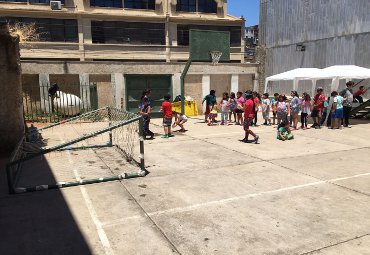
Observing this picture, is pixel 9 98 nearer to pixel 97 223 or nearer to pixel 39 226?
pixel 39 226

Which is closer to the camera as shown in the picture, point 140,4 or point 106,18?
point 106,18

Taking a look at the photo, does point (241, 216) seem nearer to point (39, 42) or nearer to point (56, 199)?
point (56, 199)

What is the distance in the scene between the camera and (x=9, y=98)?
9.00m

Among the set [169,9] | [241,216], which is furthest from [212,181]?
[169,9]

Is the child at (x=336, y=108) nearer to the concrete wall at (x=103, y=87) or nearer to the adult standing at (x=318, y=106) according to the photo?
the adult standing at (x=318, y=106)

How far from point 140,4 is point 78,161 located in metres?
31.4

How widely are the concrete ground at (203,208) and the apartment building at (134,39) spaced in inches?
455

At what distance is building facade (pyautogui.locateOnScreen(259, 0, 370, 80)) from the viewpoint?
61.7ft

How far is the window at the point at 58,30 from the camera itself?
3219 cm

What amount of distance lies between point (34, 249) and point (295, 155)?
6.77 meters

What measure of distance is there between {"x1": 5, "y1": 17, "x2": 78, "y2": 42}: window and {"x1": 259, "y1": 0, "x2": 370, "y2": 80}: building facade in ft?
63.8

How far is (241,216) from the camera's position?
15.6 feet

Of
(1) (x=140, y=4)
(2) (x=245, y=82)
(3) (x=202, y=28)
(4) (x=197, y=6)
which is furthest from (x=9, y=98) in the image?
(4) (x=197, y=6)

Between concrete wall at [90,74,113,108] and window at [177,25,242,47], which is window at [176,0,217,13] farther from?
concrete wall at [90,74,113,108]
